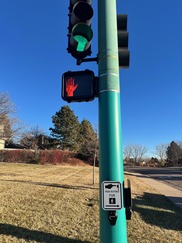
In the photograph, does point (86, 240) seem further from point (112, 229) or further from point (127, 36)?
point (127, 36)

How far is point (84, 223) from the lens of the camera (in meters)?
5.89

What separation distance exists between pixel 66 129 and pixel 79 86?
52.3 meters

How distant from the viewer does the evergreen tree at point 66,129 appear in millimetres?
54625

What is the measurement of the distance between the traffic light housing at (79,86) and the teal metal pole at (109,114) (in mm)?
97

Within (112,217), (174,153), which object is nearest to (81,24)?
(112,217)

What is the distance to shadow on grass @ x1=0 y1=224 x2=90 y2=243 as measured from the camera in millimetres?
4739

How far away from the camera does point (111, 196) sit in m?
2.26

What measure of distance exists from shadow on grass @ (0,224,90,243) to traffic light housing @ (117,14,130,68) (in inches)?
135

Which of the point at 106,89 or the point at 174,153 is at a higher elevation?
the point at 174,153

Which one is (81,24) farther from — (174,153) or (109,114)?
(174,153)

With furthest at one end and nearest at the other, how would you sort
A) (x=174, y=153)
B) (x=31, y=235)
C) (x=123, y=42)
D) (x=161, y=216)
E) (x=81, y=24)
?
(x=174, y=153) < (x=161, y=216) < (x=31, y=235) < (x=123, y=42) < (x=81, y=24)

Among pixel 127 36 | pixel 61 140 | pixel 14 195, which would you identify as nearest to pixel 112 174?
pixel 127 36

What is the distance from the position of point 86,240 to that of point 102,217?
9.38ft

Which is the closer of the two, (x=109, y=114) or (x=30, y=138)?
(x=109, y=114)
